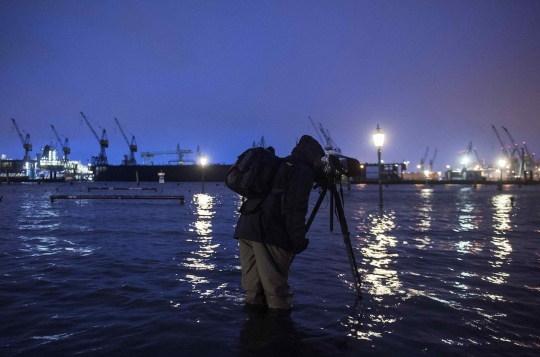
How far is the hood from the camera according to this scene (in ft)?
13.1

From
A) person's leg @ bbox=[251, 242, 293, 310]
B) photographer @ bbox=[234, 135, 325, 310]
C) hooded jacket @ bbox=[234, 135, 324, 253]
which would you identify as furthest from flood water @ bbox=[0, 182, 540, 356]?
hooded jacket @ bbox=[234, 135, 324, 253]

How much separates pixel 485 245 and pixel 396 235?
7.87 feet

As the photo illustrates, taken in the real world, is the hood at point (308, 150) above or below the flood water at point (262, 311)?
above

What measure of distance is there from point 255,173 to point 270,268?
1.00 metres

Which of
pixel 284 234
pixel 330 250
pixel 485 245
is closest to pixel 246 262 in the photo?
pixel 284 234

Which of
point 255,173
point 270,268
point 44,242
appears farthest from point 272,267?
point 44,242

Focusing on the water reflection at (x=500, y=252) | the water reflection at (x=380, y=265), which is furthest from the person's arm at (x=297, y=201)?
the water reflection at (x=500, y=252)

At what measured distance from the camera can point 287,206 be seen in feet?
12.6

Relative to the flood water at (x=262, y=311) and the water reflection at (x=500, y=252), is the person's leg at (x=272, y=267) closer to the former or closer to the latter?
the flood water at (x=262, y=311)

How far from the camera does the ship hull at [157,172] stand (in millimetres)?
155750

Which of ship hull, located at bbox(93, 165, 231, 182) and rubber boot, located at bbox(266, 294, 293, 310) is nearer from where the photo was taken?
rubber boot, located at bbox(266, 294, 293, 310)

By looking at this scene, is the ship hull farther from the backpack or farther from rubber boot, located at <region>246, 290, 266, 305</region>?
the backpack

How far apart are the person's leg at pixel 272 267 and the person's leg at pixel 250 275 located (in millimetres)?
209

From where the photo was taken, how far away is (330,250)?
8.77m
